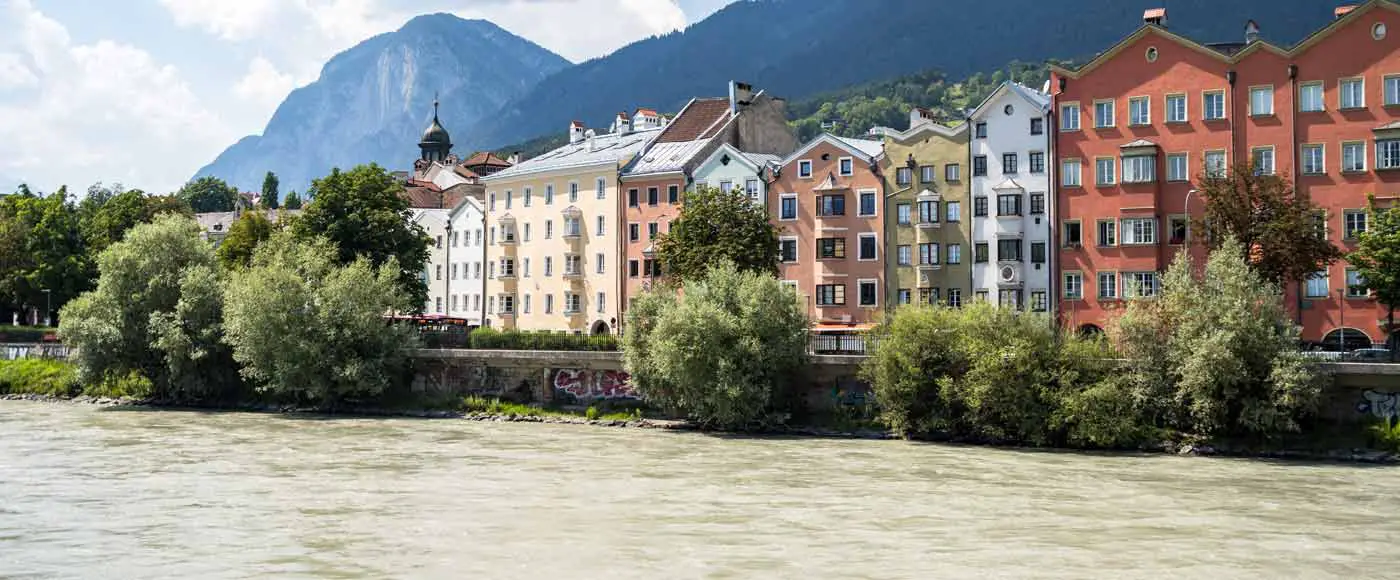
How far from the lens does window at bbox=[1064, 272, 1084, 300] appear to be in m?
71.7

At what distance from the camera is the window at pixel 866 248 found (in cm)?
7869

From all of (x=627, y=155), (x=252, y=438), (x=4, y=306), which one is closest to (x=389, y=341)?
(x=252, y=438)

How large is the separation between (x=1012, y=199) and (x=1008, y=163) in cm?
222

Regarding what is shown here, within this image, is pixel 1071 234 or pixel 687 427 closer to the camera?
pixel 687 427

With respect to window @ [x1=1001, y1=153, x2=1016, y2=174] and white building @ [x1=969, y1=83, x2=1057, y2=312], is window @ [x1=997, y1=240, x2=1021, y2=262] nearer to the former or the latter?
white building @ [x1=969, y1=83, x2=1057, y2=312]

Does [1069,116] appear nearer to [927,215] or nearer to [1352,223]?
[927,215]

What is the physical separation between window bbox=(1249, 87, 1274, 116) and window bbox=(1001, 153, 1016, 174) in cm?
1282

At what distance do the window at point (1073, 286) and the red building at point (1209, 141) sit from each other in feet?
0.18

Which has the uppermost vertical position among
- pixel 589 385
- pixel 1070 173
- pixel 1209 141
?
pixel 1209 141

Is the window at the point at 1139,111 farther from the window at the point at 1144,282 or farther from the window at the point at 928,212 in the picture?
the window at the point at 928,212

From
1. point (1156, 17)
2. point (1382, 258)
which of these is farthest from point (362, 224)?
point (1382, 258)

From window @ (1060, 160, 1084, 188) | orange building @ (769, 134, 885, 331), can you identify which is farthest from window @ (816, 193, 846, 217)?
window @ (1060, 160, 1084, 188)

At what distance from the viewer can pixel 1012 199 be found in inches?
2896

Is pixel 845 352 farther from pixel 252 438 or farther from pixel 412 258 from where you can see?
pixel 412 258
